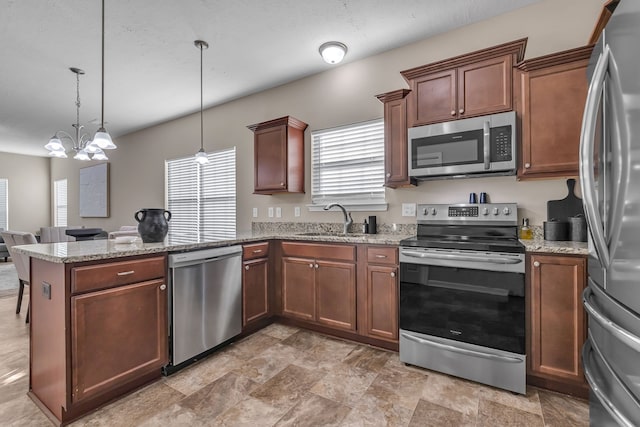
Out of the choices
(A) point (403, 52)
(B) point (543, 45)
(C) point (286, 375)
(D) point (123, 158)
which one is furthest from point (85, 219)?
(B) point (543, 45)

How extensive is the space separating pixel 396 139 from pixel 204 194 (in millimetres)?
3211

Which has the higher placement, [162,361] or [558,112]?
[558,112]

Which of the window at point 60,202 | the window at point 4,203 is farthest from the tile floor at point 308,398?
the window at point 4,203

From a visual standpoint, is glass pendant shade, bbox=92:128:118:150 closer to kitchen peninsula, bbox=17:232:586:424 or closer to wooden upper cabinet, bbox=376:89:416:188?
kitchen peninsula, bbox=17:232:586:424

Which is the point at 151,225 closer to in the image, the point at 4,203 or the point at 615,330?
the point at 615,330

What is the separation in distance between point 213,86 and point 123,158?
3366 millimetres

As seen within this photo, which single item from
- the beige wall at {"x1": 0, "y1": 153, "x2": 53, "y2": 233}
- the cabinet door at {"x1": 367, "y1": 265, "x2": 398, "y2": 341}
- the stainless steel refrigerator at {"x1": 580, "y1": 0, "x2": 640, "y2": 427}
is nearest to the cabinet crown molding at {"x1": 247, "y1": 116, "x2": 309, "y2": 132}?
the cabinet door at {"x1": 367, "y1": 265, "x2": 398, "y2": 341}

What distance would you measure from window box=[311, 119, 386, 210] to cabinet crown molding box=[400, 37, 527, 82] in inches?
26.7

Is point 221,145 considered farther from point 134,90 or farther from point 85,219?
point 85,219

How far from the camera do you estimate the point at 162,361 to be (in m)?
2.04

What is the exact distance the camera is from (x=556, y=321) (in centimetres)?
183

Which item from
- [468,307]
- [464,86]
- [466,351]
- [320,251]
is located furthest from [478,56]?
[466,351]

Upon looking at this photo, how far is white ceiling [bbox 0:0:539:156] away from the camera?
95.4 inches

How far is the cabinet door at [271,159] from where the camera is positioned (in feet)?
11.0
